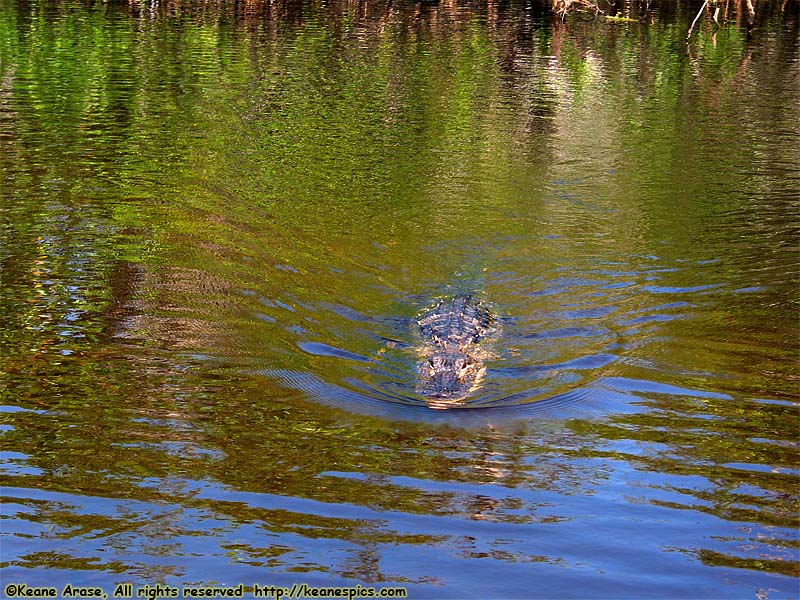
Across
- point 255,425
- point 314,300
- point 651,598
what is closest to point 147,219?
point 314,300

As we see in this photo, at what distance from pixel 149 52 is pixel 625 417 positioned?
77.0 ft

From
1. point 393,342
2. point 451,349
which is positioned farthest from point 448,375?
point 393,342

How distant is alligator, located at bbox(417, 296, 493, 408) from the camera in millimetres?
8219

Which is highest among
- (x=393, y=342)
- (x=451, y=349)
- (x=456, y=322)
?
(x=456, y=322)

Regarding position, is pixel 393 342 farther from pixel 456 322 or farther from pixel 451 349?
pixel 451 349

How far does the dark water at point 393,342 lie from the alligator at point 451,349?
0.17 m

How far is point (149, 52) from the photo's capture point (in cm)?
2792

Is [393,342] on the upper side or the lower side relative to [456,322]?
lower

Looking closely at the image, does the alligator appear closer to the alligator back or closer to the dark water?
the alligator back

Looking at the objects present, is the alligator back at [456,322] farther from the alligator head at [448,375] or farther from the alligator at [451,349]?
the alligator head at [448,375]

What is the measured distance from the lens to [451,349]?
28.8 ft

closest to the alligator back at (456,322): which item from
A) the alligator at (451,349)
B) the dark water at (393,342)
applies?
the alligator at (451,349)

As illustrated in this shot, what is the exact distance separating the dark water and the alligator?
0.17 m

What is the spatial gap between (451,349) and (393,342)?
739mm
